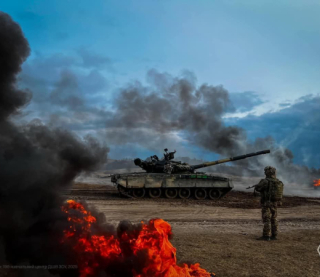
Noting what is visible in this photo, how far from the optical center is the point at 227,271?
6402 millimetres

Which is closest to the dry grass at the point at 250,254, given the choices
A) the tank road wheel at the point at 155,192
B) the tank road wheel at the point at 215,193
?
the tank road wheel at the point at 155,192

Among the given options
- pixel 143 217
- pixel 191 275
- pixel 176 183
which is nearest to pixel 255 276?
pixel 191 275

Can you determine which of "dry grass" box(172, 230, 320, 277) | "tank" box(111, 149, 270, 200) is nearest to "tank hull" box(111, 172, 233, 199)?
"tank" box(111, 149, 270, 200)

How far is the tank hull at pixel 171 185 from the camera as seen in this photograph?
876 inches

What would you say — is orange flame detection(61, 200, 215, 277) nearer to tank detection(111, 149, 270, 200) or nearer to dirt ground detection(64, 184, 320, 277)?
dirt ground detection(64, 184, 320, 277)

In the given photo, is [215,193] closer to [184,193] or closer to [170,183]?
[184,193]

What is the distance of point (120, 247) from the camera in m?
5.49

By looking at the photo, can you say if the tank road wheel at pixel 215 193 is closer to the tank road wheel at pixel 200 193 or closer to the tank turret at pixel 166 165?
the tank road wheel at pixel 200 193

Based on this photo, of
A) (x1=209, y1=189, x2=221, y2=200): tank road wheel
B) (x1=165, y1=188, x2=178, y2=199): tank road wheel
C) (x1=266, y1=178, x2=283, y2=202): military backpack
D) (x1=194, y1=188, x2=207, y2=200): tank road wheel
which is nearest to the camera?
(x1=266, y1=178, x2=283, y2=202): military backpack

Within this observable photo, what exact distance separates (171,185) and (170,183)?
0.51 feet

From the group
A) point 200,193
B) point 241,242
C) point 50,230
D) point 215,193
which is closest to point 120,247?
point 50,230

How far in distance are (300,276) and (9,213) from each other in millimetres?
5429

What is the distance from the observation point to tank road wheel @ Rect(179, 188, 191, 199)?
898 inches

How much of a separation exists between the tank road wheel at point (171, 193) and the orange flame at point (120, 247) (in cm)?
1683
